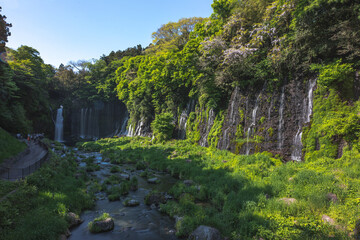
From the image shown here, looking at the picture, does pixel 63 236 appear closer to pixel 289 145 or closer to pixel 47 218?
pixel 47 218

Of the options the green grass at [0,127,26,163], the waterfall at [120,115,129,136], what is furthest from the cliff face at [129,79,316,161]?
the waterfall at [120,115,129,136]

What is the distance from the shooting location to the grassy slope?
6.34 metres

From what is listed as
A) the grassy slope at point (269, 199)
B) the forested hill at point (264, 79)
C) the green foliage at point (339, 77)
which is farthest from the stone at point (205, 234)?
the green foliage at point (339, 77)

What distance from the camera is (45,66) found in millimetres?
43656

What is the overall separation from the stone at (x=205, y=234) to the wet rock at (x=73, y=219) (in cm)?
542

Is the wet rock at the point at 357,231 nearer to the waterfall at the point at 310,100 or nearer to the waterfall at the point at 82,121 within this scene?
the waterfall at the point at 310,100

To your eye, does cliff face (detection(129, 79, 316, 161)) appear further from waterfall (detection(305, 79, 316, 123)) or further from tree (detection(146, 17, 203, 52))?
tree (detection(146, 17, 203, 52))

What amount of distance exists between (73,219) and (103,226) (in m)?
1.60

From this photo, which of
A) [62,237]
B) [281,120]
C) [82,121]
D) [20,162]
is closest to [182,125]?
[281,120]

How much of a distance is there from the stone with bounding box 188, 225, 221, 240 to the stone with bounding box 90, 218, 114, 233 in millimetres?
3756

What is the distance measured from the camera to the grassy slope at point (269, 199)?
20.8 ft

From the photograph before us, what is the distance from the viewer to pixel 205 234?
660cm

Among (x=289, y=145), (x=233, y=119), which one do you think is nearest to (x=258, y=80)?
(x=233, y=119)

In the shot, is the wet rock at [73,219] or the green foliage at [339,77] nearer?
the wet rock at [73,219]
